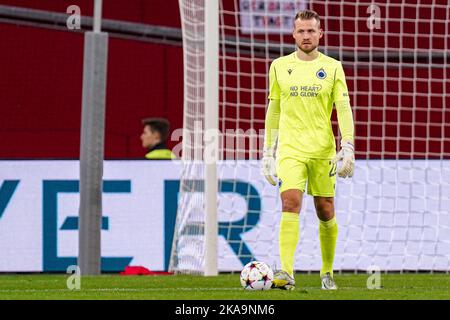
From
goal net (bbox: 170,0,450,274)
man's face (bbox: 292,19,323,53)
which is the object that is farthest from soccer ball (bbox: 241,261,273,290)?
goal net (bbox: 170,0,450,274)

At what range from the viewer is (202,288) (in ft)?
31.2

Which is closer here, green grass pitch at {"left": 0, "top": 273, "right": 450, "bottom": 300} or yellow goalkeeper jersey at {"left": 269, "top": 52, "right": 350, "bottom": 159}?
green grass pitch at {"left": 0, "top": 273, "right": 450, "bottom": 300}

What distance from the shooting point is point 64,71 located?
55.4 ft

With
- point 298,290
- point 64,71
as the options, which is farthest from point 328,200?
point 64,71

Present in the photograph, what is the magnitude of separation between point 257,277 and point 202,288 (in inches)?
28.7

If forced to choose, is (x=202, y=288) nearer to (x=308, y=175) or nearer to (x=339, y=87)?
(x=308, y=175)

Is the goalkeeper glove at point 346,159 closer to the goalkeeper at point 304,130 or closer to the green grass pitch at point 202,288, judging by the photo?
the goalkeeper at point 304,130

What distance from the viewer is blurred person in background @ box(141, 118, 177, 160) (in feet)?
47.0

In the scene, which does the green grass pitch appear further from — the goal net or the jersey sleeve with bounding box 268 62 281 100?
the jersey sleeve with bounding box 268 62 281 100

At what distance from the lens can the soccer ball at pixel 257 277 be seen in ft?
29.1
